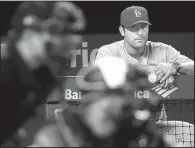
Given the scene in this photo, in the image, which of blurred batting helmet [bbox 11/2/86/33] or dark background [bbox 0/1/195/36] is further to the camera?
dark background [bbox 0/1/195/36]

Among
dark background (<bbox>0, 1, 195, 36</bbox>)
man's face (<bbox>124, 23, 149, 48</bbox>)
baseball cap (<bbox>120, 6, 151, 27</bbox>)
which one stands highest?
dark background (<bbox>0, 1, 195, 36</bbox>)

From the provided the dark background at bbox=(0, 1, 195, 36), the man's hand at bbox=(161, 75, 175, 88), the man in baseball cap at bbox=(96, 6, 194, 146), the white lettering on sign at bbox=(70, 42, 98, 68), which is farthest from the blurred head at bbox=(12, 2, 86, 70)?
the dark background at bbox=(0, 1, 195, 36)

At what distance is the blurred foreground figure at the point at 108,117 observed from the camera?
2.03m

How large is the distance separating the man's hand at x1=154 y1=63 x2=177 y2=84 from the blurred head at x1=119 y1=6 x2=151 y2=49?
284 millimetres

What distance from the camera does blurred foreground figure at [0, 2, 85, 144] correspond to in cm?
227

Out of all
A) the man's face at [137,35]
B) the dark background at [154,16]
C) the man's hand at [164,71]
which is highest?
the dark background at [154,16]

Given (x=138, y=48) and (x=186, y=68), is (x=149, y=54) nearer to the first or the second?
(x=138, y=48)

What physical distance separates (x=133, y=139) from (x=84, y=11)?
4.71 feet

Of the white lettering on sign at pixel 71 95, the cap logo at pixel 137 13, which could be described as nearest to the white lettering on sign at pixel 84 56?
the cap logo at pixel 137 13

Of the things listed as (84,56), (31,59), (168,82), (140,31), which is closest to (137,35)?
(140,31)

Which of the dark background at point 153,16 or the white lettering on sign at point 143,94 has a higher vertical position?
the dark background at point 153,16

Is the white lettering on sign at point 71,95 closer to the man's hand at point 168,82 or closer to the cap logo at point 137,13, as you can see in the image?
the man's hand at point 168,82

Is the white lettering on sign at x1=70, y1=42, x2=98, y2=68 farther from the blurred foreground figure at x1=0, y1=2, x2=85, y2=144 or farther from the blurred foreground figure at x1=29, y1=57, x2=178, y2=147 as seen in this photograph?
the blurred foreground figure at x1=29, y1=57, x2=178, y2=147

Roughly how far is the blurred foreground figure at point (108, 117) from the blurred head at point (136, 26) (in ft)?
1.05
